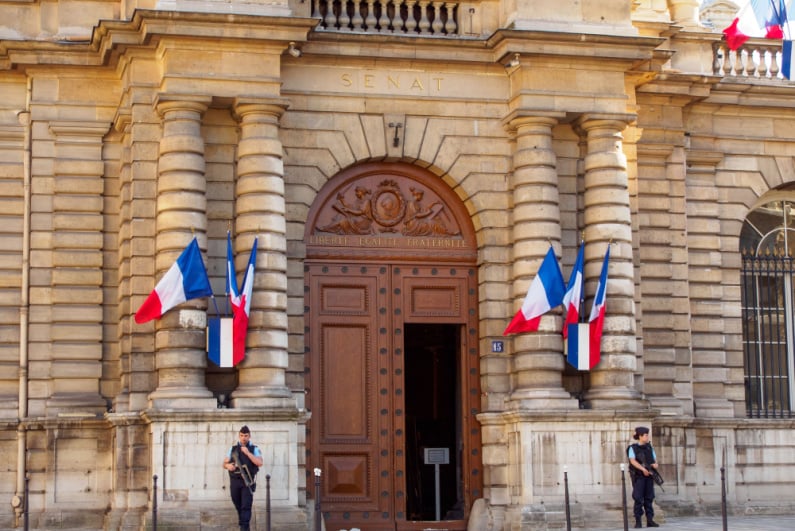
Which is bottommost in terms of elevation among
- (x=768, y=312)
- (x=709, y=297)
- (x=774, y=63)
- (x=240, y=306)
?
(x=240, y=306)

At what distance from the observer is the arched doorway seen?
78.7ft

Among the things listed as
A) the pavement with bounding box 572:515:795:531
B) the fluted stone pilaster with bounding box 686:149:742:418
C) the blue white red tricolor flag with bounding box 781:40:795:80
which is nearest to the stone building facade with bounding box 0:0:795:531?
the pavement with bounding box 572:515:795:531

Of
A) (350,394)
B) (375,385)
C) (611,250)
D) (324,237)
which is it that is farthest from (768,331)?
(324,237)

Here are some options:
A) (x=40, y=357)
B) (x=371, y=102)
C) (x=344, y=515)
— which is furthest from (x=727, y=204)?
(x=40, y=357)

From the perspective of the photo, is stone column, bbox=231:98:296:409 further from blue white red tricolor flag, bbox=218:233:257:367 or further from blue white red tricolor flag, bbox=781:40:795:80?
blue white red tricolor flag, bbox=781:40:795:80

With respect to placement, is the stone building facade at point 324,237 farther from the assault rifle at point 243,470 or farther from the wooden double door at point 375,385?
the assault rifle at point 243,470

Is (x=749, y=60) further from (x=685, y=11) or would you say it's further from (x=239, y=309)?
(x=239, y=309)

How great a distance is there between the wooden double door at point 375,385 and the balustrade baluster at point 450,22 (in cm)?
380

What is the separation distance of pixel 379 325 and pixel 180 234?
364 centimetres

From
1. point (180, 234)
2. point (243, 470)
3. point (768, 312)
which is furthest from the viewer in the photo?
point (768, 312)

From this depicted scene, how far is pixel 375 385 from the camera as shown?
2428 cm

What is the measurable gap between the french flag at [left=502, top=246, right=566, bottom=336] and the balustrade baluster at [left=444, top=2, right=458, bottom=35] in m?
4.01

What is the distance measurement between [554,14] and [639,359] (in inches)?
231

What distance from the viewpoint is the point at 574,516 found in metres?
23.2
